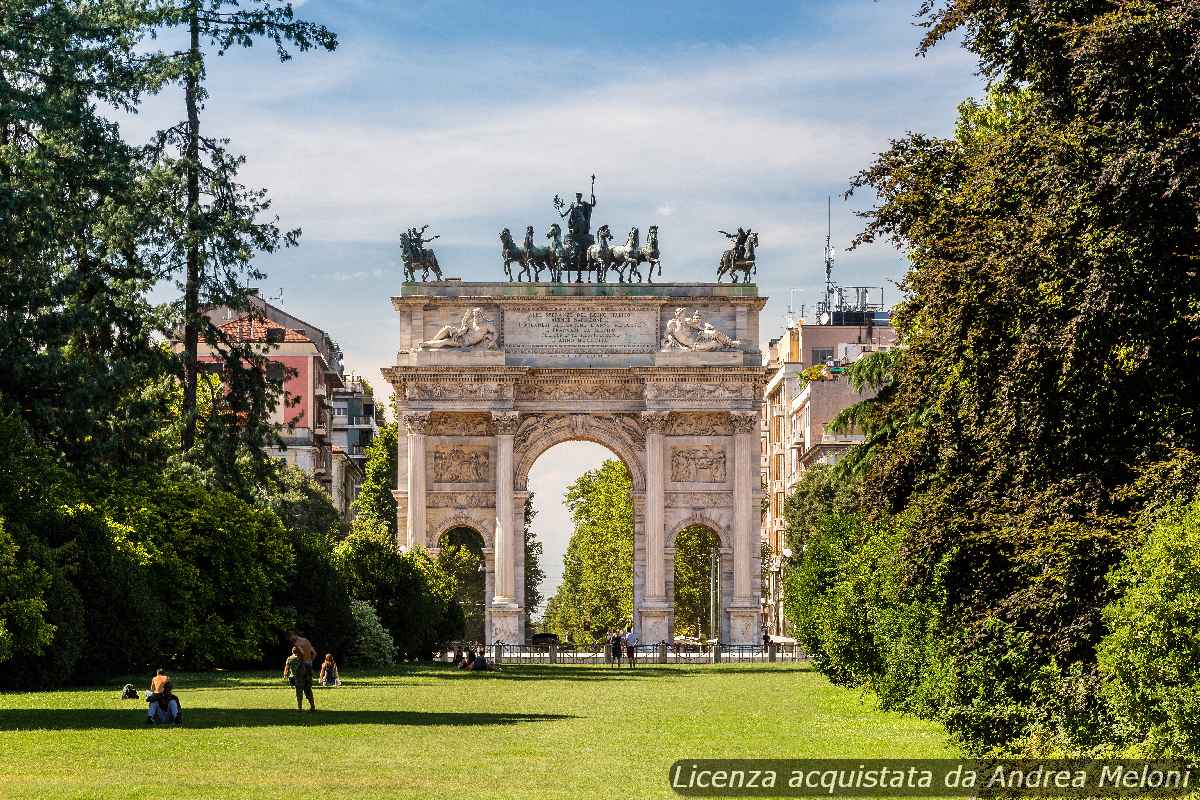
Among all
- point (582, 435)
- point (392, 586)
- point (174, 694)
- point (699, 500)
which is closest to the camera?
point (174, 694)

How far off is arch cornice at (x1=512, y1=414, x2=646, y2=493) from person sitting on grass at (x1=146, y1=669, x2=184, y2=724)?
51.2 meters

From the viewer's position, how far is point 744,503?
77.2 metres

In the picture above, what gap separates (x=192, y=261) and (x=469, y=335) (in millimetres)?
30766

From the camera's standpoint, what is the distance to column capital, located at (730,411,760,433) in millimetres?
76625

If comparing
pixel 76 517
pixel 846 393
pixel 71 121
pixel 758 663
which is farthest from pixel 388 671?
pixel 846 393

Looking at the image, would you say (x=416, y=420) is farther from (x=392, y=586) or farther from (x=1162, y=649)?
(x=1162, y=649)

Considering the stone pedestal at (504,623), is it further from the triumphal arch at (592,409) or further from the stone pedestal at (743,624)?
the stone pedestal at (743,624)

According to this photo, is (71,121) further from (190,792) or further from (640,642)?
(640,642)

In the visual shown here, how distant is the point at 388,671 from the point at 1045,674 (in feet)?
101

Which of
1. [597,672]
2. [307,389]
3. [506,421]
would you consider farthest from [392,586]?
[307,389]

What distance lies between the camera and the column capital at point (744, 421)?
76.6m

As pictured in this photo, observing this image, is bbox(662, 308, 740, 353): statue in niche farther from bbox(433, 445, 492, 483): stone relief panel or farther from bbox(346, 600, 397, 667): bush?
bbox(346, 600, 397, 667): bush

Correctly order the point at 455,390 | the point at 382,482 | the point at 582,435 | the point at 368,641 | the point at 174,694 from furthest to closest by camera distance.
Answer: the point at 382,482 < the point at 582,435 < the point at 455,390 < the point at 368,641 < the point at 174,694

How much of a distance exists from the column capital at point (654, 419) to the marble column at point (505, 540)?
4.99m
